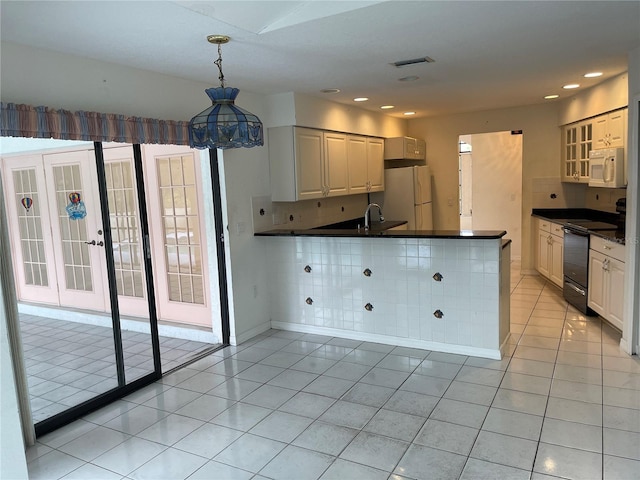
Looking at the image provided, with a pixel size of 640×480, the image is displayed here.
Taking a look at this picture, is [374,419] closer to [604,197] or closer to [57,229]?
[57,229]

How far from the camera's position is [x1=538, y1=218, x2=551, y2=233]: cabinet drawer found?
19.5 feet

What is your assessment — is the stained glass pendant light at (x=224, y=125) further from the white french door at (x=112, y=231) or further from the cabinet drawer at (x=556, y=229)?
the cabinet drawer at (x=556, y=229)

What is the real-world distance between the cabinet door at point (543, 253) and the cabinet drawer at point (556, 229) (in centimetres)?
18

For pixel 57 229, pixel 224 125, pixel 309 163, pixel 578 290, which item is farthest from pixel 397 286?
pixel 57 229

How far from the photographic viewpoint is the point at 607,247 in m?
4.27

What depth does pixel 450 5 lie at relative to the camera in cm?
245

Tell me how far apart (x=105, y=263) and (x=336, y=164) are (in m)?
2.77

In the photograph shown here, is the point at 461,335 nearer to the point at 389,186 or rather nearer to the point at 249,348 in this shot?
the point at 249,348

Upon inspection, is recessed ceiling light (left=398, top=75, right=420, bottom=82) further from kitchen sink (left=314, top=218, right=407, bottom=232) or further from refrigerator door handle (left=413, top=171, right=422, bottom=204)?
refrigerator door handle (left=413, top=171, right=422, bottom=204)

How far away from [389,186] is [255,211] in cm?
268

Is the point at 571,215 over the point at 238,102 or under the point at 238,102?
under

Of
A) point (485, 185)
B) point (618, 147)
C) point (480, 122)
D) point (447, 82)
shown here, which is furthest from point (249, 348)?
point (485, 185)

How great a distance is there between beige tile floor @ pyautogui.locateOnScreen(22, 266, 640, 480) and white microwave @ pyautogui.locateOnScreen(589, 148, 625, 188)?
1.46 metres

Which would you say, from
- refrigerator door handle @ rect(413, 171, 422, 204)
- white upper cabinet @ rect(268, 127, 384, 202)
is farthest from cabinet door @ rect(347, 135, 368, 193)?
refrigerator door handle @ rect(413, 171, 422, 204)
